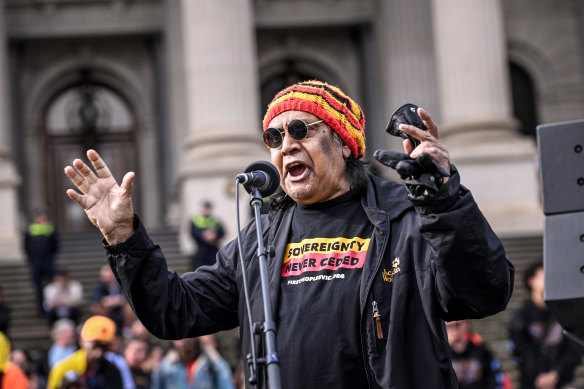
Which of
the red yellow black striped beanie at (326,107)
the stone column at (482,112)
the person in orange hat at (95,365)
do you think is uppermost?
the stone column at (482,112)

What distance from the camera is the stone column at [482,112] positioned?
21.9 metres

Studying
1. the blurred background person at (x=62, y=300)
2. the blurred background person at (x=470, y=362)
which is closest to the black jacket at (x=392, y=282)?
the blurred background person at (x=470, y=362)

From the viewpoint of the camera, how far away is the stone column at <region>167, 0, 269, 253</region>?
2138cm

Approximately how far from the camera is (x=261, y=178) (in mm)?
4273

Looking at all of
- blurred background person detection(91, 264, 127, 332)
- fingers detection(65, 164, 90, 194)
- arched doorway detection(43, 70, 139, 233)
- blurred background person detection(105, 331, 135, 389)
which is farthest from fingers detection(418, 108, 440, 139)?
arched doorway detection(43, 70, 139, 233)

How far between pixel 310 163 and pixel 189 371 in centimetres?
623

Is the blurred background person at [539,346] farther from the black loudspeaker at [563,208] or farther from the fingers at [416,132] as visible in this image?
the black loudspeaker at [563,208]

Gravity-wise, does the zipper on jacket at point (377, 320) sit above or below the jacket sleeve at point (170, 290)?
below

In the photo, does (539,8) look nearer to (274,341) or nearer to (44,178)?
(44,178)

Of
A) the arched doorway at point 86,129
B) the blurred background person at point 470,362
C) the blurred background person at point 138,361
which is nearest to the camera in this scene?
the blurred background person at point 470,362

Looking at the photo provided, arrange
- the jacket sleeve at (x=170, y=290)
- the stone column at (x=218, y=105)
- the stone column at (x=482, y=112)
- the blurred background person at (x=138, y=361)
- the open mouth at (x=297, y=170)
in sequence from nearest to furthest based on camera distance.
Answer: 1. the jacket sleeve at (x=170, y=290)
2. the open mouth at (x=297, y=170)
3. the blurred background person at (x=138, y=361)
4. the stone column at (x=218, y=105)
5. the stone column at (x=482, y=112)

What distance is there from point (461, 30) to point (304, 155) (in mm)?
18180

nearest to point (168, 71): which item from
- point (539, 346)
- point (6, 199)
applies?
point (6, 199)

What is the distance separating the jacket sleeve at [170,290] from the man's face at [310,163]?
39 centimetres
